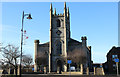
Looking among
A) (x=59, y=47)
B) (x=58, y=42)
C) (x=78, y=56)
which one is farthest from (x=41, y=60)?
(x=78, y=56)

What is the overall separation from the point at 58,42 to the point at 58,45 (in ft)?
3.80

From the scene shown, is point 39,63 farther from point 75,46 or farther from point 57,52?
point 75,46

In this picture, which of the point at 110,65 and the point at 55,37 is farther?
the point at 55,37

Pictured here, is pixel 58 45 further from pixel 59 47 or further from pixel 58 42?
pixel 58 42

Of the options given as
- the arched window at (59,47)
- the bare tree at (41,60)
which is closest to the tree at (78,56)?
the arched window at (59,47)

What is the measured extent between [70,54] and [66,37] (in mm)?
6606

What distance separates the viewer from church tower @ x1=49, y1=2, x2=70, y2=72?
279 ft

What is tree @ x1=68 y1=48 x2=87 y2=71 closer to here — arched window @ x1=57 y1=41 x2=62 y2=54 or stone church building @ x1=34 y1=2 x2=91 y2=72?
stone church building @ x1=34 y1=2 x2=91 y2=72

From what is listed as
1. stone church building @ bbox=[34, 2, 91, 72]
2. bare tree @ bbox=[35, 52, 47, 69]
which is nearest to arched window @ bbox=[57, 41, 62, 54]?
stone church building @ bbox=[34, 2, 91, 72]

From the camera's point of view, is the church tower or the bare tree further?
the bare tree

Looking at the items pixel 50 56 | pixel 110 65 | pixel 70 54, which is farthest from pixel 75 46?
pixel 110 65

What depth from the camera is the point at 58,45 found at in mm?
86625

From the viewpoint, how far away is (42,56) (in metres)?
86.8

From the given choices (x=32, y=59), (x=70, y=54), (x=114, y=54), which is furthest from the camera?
(x=32, y=59)
